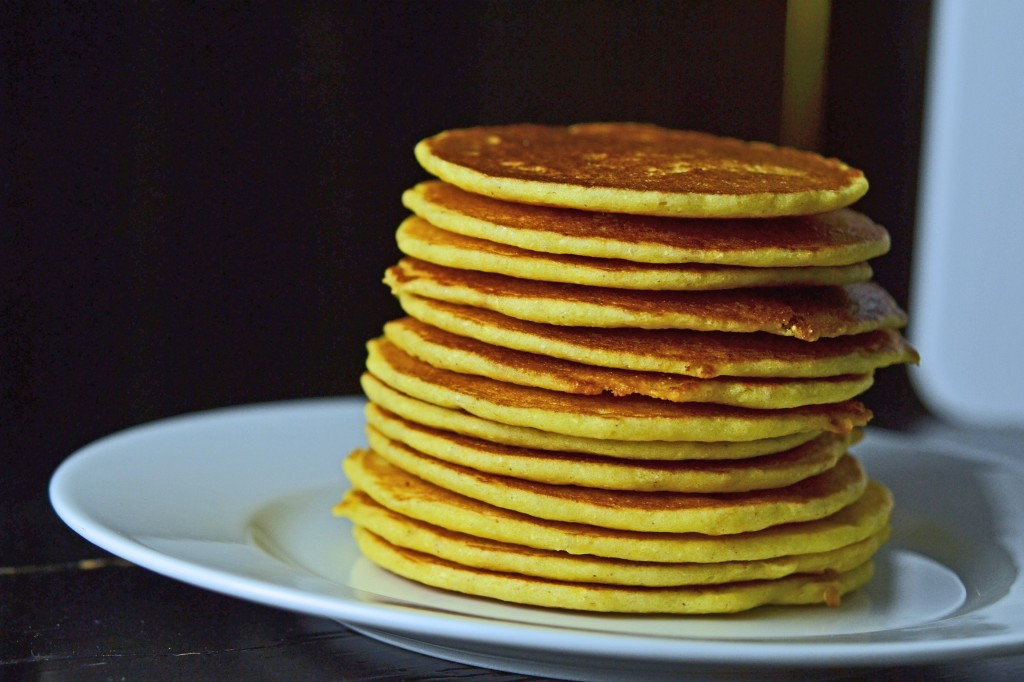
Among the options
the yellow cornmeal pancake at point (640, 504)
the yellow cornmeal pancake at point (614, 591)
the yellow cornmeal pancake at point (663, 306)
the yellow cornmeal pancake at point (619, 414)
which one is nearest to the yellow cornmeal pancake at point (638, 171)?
the yellow cornmeal pancake at point (663, 306)

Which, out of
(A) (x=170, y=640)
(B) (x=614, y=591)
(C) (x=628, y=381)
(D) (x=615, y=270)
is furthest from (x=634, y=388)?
(A) (x=170, y=640)

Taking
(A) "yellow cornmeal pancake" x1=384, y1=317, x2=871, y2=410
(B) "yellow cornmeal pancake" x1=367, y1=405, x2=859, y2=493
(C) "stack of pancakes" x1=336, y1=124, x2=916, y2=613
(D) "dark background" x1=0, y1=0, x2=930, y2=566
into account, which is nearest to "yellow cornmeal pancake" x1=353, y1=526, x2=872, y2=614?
(C) "stack of pancakes" x1=336, y1=124, x2=916, y2=613

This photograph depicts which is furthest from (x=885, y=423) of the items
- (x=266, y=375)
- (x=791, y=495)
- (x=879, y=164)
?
(x=791, y=495)

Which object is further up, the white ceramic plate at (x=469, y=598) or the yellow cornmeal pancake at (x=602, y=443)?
the yellow cornmeal pancake at (x=602, y=443)

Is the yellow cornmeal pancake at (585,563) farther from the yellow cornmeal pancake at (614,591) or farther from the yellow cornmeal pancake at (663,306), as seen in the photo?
the yellow cornmeal pancake at (663,306)

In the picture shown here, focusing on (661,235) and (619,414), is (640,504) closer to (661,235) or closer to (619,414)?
(619,414)

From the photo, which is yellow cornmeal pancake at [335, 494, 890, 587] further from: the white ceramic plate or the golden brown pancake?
the golden brown pancake

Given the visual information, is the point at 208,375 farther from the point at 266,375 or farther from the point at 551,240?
the point at 551,240
